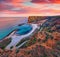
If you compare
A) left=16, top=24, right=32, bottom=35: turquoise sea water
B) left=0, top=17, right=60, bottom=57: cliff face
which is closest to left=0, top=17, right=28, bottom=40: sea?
left=16, top=24, right=32, bottom=35: turquoise sea water

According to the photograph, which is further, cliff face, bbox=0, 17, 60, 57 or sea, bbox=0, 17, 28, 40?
sea, bbox=0, 17, 28, 40

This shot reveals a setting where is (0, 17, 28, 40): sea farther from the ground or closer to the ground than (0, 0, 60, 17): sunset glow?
closer to the ground

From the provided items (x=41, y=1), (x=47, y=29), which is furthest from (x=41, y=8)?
(x=47, y=29)

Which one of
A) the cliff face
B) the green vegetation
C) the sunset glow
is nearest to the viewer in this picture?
the cliff face

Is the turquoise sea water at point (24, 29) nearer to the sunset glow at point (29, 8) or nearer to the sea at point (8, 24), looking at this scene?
the sea at point (8, 24)

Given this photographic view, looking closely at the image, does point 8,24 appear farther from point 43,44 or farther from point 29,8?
point 43,44

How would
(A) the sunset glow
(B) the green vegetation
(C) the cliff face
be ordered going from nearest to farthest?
1. (C) the cliff face
2. (B) the green vegetation
3. (A) the sunset glow

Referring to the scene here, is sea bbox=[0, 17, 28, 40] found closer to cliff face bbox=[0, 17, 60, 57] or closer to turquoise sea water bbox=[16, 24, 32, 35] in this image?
turquoise sea water bbox=[16, 24, 32, 35]
